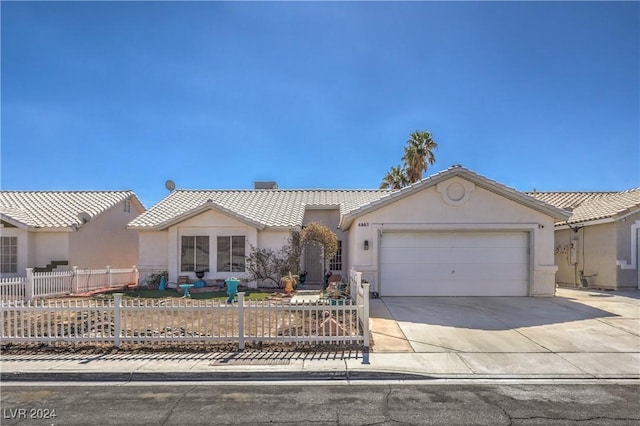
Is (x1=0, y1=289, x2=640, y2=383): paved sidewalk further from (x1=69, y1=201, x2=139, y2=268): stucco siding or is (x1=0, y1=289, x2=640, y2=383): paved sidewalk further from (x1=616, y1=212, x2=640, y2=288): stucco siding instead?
(x1=69, y1=201, x2=139, y2=268): stucco siding

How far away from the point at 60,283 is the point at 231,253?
6454 millimetres

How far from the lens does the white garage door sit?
14266mm

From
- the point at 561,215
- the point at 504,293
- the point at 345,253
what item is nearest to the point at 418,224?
the point at 504,293

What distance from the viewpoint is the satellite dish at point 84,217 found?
1892cm

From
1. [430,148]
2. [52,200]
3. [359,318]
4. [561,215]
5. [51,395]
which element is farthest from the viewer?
[430,148]

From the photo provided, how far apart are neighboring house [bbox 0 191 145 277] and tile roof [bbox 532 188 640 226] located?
2110 centimetres

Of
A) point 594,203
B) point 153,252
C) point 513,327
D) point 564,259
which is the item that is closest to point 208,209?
point 153,252

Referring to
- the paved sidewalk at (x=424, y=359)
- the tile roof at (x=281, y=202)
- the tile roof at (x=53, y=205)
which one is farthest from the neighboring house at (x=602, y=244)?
the tile roof at (x=53, y=205)

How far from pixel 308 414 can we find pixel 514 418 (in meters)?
2.57

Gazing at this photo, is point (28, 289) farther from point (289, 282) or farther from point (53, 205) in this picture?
point (53, 205)

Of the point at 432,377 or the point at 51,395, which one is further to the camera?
the point at 432,377

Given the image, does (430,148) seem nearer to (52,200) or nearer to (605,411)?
(52,200)

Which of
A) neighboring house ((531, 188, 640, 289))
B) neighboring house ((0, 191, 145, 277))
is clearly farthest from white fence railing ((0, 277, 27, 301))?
neighboring house ((531, 188, 640, 289))

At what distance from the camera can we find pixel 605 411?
5188 mm
